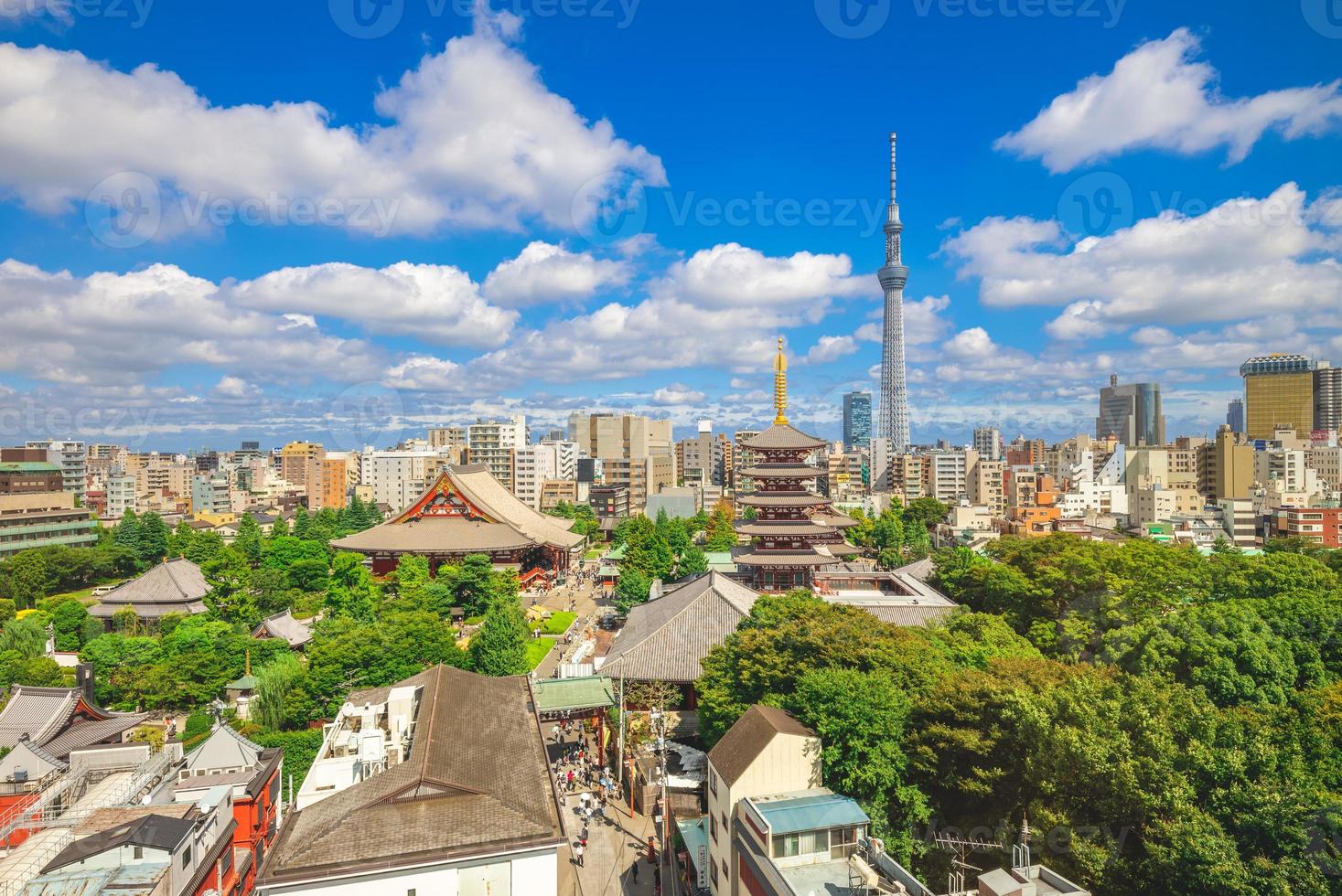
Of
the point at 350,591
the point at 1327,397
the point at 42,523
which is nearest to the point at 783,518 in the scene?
the point at 350,591

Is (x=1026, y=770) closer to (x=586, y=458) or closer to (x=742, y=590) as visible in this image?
(x=742, y=590)

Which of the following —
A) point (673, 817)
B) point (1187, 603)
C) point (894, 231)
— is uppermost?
point (894, 231)

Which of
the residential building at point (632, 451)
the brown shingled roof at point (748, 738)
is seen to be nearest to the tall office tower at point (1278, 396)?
the residential building at point (632, 451)

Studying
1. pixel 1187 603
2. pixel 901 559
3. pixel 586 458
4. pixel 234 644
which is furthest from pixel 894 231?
pixel 234 644

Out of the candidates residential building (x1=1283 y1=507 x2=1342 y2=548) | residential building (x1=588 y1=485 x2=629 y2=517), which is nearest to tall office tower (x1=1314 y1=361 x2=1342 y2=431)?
residential building (x1=1283 y1=507 x2=1342 y2=548)

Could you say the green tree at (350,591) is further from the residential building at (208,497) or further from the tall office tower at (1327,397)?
the tall office tower at (1327,397)

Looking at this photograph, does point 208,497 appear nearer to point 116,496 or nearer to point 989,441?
point 116,496
